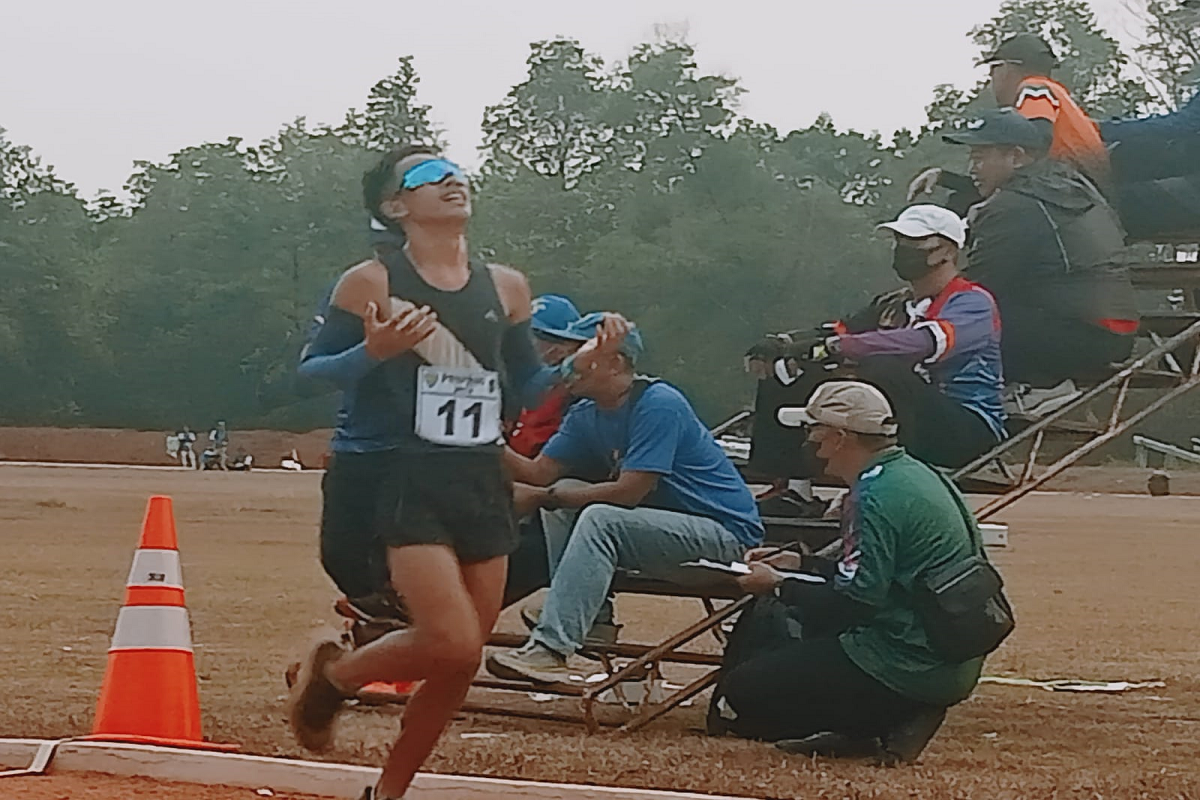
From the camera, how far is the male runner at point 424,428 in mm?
5062

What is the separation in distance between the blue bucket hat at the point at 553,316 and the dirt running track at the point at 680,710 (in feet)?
4.89

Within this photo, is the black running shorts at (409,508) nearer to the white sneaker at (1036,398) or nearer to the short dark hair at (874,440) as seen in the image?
the short dark hair at (874,440)

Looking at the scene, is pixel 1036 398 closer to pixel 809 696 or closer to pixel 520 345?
pixel 809 696

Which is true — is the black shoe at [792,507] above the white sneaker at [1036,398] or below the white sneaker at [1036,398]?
below

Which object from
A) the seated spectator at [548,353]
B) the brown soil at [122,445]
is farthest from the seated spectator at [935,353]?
the brown soil at [122,445]

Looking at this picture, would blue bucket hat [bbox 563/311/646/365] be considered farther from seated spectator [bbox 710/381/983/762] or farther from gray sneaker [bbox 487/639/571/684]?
gray sneaker [bbox 487/639/571/684]

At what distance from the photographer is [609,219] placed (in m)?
61.7

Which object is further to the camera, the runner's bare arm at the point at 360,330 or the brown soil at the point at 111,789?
the brown soil at the point at 111,789

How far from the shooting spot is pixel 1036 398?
8.54 m

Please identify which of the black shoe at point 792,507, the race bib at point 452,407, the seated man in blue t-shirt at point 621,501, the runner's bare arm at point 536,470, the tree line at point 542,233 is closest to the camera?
the race bib at point 452,407

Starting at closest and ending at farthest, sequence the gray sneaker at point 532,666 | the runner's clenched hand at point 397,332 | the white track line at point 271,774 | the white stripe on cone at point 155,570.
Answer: the runner's clenched hand at point 397,332 < the white track line at point 271,774 < the white stripe on cone at point 155,570 < the gray sneaker at point 532,666

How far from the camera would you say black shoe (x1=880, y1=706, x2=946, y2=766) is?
696 cm

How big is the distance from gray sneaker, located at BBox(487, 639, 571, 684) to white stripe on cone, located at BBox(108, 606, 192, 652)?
1085 millimetres

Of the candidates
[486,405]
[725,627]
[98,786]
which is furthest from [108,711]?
[725,627]
